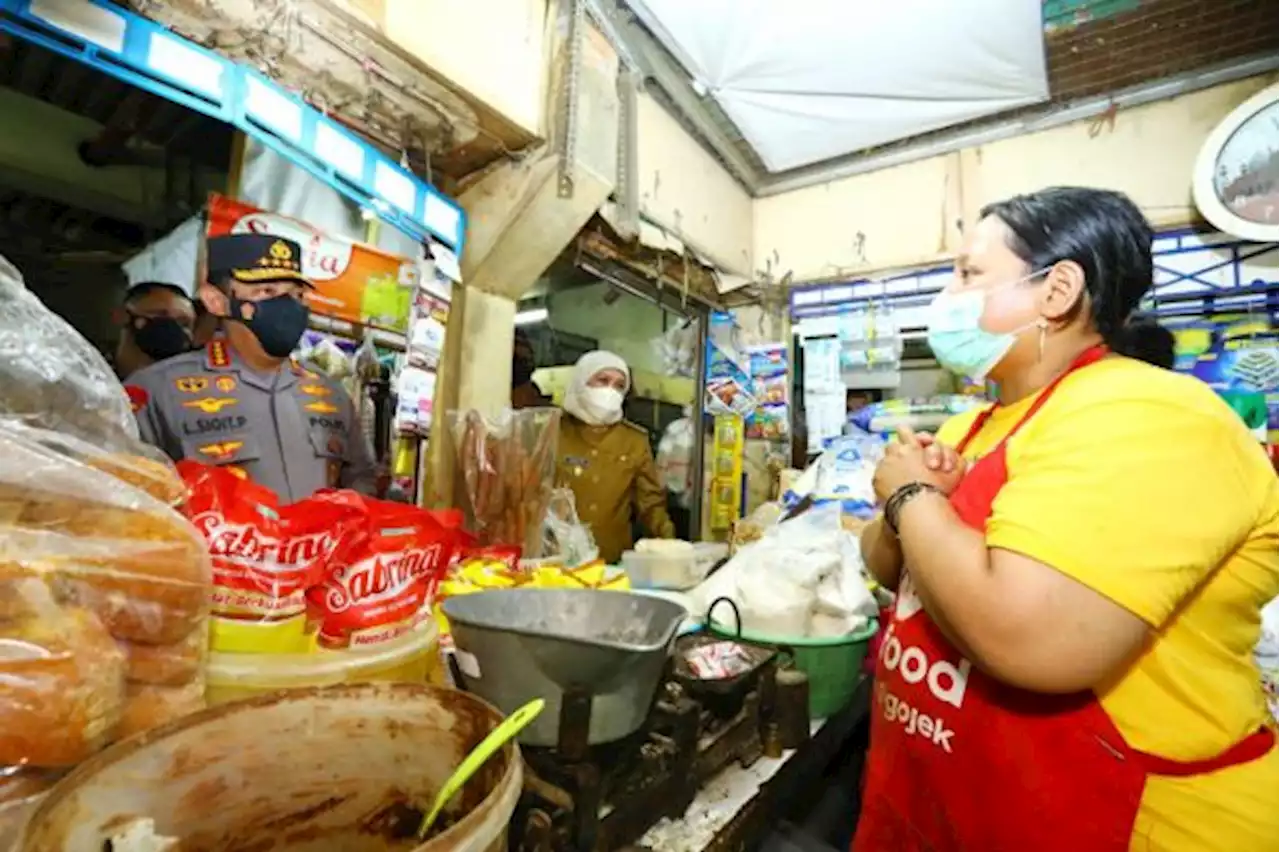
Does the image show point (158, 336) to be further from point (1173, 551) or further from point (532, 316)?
point (532, 316)

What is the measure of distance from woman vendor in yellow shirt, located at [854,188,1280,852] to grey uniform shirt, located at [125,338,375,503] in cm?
153

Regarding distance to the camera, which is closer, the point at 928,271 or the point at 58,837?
the point at 58,837

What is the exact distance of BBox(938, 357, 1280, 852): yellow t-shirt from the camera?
0.69 metres

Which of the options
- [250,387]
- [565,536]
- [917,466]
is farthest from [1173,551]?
[250,387]

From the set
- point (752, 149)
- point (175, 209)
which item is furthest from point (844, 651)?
point (175, 209)

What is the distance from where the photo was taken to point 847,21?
7.76ft

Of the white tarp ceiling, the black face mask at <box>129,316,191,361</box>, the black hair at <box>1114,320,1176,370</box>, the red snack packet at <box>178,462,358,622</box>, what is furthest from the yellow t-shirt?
the black face mask at <box>129,316,191,361</box>

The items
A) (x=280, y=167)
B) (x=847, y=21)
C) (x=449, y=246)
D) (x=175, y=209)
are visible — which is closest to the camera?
(x=280, y=167)

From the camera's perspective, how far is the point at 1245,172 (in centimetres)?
252

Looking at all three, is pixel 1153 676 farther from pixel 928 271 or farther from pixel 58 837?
pixel 928 271

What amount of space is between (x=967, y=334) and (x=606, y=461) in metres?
2.24

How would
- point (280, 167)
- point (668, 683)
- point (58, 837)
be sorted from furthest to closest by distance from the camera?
point (280, 167) < point (668, 683) < point (58, 837)

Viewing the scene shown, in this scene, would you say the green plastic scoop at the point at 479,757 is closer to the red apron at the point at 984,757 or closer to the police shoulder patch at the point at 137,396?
the red apron at the point at 984,757

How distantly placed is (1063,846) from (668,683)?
570 mm
